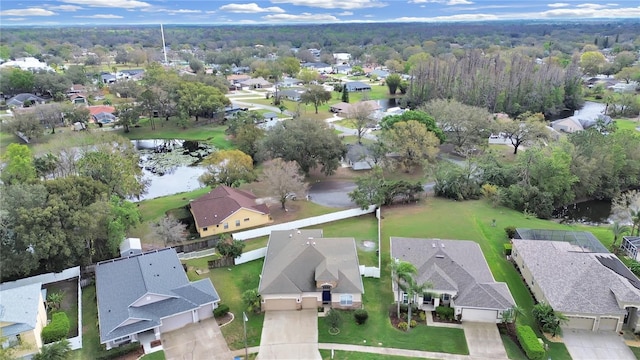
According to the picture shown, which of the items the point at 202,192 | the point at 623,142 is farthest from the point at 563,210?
the point at 202,192

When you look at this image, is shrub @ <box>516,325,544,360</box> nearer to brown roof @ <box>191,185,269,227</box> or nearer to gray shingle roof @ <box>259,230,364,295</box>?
gray shingle roof @ <box>259,230,364,295</box>

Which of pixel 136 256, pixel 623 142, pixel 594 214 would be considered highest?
pixel 623 142

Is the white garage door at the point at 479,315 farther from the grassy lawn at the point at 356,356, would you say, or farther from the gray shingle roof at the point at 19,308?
the gray shingle roof at the point at 19,308

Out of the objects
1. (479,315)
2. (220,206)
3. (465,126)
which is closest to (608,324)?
(479,315)

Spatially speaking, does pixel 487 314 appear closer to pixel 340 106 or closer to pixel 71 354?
pixel 71 354

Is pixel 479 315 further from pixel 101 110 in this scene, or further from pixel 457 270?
pixel 101 110

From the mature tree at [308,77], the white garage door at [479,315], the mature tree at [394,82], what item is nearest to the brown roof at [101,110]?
the mature tree at [308,77]
